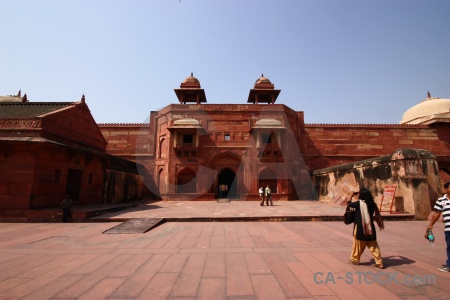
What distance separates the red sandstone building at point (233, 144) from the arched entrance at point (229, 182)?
10 centimetres

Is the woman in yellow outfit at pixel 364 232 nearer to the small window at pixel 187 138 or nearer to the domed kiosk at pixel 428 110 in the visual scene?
the small window at pixel 187 138

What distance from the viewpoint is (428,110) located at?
2453cm

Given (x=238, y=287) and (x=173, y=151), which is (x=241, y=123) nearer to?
(x=173, y=151)

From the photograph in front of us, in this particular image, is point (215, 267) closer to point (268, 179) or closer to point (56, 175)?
point (56, 175)

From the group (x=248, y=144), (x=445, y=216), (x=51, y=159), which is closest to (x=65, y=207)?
(x=51, y=159)

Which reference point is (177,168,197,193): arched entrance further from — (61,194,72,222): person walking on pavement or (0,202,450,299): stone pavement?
(0,202,450,299): stone pavement

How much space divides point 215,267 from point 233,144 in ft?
51.5

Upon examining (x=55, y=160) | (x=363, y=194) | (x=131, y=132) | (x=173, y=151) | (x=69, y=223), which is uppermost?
(x=131, y=132)

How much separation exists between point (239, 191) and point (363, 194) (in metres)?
15.0

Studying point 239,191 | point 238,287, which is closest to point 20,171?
point 238,287

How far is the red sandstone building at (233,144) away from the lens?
14.0m

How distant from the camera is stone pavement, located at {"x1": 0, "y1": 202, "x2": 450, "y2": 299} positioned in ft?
9.04

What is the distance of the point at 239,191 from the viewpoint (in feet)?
61.0

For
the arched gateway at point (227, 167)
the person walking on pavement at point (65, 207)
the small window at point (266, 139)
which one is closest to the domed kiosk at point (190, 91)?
the arched gateway at point (227, 167)
